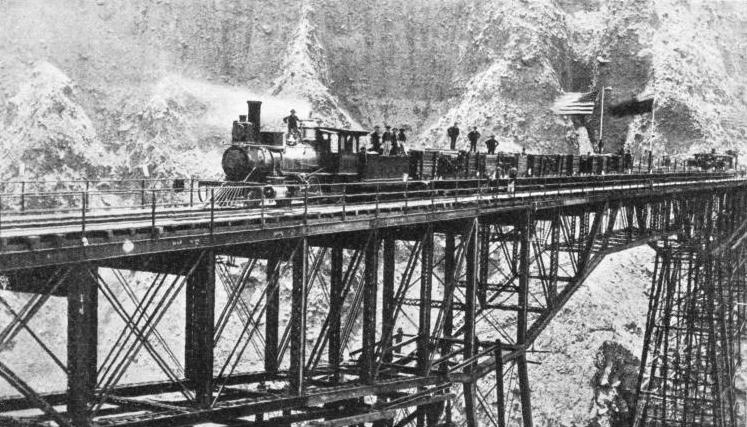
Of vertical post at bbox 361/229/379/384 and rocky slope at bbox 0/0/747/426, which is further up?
rocky slope at bbox 0/0/747/426

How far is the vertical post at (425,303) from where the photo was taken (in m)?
17.4

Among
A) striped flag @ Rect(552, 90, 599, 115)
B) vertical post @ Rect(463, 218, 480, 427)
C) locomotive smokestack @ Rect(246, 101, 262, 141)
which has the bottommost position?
vertical post @ Rect(463, 218, 480, 427)

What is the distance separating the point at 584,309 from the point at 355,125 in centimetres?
2292

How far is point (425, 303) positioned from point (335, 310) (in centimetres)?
277

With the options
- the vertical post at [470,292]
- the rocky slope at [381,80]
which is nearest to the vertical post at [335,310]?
the vertical post at [470,292]

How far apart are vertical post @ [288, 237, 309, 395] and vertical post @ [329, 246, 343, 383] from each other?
1639mm

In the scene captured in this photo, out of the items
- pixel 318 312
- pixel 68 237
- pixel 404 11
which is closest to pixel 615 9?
pixel 404 11

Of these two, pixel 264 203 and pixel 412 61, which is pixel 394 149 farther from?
pixel 412 61

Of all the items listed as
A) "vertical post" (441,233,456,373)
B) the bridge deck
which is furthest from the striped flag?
"vertical post" (441,233,456,373)

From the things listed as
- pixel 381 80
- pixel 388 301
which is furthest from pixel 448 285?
pixel 381 80

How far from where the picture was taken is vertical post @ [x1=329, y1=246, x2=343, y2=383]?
15.8 m

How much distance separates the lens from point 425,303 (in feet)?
58.1

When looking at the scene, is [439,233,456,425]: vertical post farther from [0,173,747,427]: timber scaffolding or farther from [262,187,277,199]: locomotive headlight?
[262,187,277,199]: locomotive headlight

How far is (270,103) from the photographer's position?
5350 cm
